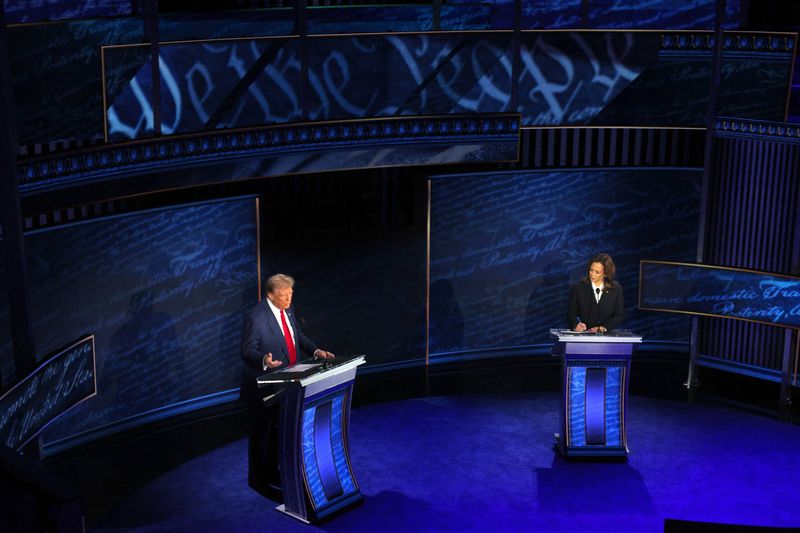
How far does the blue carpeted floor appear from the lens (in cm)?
728

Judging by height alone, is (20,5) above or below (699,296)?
above

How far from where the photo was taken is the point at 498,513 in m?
7.42

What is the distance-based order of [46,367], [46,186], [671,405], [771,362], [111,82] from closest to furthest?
[46,367], [46,186], [111,82], [671,405], [771,362]

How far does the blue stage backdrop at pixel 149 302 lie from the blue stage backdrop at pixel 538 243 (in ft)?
7.59

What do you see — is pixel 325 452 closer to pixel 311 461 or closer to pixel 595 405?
pixel 311 461

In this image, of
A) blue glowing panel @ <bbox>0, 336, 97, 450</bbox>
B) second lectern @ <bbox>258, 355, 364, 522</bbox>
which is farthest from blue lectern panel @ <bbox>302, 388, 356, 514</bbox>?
blue glowing panel @ <bbox>0, 336, 97, 450</bbox>

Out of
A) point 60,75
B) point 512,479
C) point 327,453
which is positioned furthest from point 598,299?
point 60,75

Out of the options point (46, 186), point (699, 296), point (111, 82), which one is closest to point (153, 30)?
point (111, 82)

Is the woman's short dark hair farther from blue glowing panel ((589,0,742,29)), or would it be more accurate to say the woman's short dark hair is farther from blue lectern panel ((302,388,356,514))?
blue glowing panel ((589,0,742,29))

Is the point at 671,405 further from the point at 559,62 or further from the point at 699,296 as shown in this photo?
the point at 559,62

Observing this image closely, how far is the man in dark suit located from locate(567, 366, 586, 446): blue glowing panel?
7.01 feet

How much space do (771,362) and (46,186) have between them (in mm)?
7298

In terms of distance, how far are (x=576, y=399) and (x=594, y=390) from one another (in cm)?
16

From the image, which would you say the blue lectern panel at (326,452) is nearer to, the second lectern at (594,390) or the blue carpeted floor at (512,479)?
the blue carpeted floor at (512,479)
